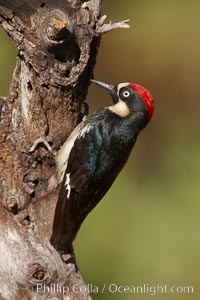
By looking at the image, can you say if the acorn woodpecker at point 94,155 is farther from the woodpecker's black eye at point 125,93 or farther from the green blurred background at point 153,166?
the green blurred background at point 153,166

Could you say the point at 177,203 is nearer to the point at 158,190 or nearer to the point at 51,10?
the point at 158,190

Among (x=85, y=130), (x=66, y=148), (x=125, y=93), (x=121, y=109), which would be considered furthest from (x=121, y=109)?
(x=66, y=148)

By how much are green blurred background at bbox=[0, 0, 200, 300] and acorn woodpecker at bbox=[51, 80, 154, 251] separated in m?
2.05

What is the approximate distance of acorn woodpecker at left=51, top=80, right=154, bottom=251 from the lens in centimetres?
475

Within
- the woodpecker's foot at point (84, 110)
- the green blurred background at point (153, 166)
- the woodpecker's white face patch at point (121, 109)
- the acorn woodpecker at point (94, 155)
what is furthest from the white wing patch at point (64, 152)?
the green blurred background at point (153, 166)

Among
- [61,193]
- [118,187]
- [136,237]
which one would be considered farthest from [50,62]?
[118,187]

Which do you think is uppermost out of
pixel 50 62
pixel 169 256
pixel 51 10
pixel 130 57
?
pixel 51 10

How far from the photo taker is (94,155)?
4.95 meters

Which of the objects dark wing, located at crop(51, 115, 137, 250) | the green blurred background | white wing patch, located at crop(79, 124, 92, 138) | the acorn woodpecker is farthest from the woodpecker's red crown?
the green blurred background

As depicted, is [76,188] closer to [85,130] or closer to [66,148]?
[66,148]

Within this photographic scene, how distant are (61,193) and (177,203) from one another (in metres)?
3.34

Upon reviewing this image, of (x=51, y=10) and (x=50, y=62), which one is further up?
(x=51, y=10)

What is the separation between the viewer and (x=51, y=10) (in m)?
4.32

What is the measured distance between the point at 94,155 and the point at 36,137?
17.5 inches
